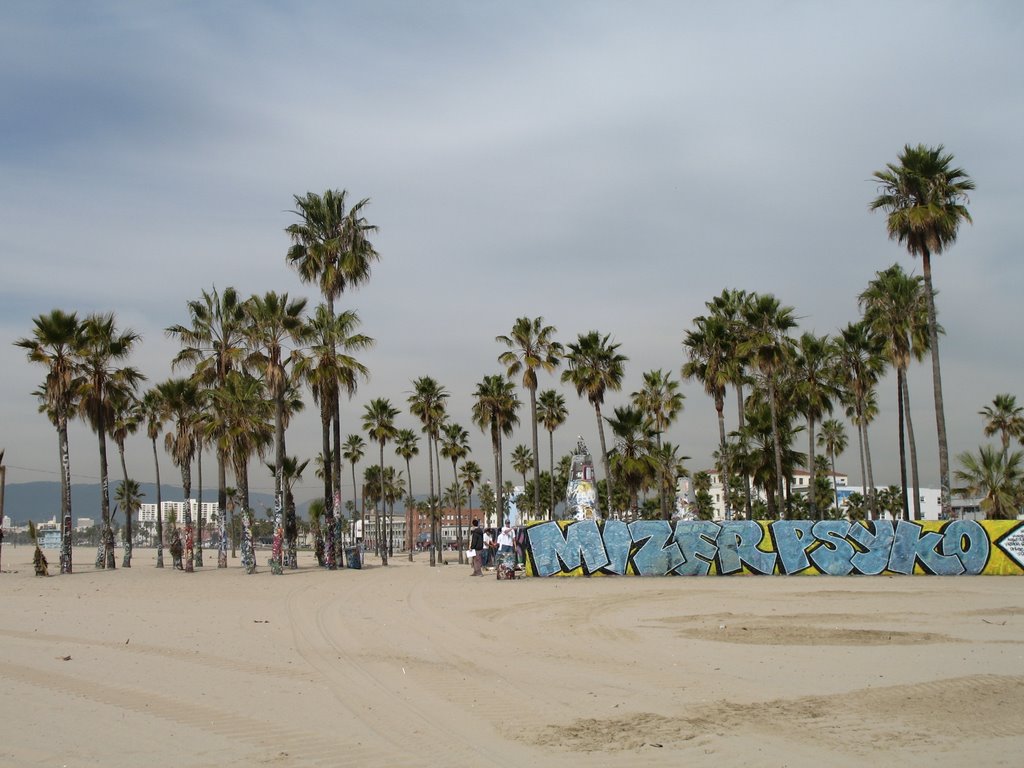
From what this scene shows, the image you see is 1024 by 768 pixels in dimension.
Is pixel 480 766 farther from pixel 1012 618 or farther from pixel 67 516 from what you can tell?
pixel 67 516

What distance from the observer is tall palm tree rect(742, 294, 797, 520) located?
4303cm

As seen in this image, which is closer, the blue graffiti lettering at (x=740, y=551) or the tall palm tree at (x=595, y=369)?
the blue graffiti lettering at (x=740, y=551)

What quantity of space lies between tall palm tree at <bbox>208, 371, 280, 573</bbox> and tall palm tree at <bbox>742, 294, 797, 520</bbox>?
23.9m

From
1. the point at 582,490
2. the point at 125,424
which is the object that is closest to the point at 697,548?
the point at 582,490

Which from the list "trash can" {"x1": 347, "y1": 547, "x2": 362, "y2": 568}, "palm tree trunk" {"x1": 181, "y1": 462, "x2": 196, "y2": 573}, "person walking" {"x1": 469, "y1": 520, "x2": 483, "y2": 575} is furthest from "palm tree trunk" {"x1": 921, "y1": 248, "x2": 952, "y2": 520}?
"palm tree trunk" {"x1": 181, "y1": 462, "x2": 196, "y2": 573}

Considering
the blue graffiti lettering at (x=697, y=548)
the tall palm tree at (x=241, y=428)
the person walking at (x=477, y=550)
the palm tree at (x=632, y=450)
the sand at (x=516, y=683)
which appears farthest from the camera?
the palm tree at (x=632, y=450)

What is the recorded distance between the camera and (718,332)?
1788 inches

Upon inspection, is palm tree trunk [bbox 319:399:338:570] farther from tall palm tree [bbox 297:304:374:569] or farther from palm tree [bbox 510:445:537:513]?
palm tree [bbox 510:445:537:513]

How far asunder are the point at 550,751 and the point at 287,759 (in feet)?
7.69

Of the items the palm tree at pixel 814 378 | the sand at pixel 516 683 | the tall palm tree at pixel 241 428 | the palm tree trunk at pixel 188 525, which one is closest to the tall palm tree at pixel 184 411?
the palm tree trunk at pixel 188 525

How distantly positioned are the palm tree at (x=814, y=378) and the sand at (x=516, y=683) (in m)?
24.6

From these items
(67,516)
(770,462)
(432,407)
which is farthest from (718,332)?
(67,516)

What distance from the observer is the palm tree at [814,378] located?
44531 mm

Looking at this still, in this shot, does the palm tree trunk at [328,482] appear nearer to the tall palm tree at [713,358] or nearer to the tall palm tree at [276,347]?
the tall palm tree at [276,347]
